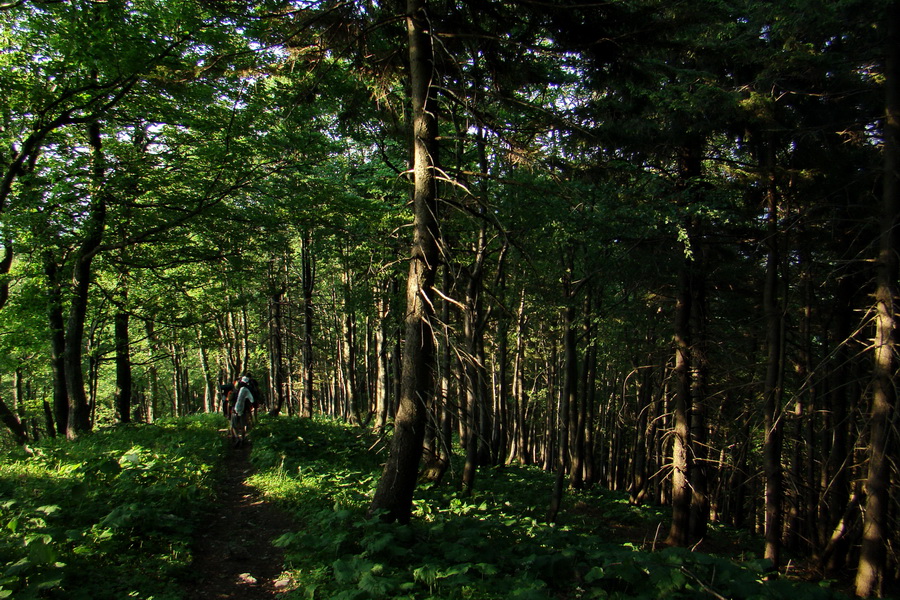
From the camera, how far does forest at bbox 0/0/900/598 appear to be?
5.70m

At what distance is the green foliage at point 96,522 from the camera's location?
149 inches

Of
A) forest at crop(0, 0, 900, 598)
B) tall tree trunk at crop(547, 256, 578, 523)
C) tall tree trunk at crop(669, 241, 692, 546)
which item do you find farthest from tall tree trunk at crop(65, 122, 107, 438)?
tall tree trunk at crop(669, 241, 692, 546)

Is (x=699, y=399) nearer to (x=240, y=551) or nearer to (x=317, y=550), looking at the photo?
(x=317, y=550)

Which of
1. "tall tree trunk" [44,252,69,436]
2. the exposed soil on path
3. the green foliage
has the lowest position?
the exposed soil on path

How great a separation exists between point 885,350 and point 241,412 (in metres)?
13.1

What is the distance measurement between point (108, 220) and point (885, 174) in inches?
585

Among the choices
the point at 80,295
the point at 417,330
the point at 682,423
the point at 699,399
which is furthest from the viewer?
the point at 80,295

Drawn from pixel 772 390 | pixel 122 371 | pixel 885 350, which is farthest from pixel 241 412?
pixel 885 350

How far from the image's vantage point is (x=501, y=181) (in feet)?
16.5

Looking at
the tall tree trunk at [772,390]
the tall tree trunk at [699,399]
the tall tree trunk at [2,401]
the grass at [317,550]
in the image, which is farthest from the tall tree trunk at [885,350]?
the tall tree trunk at [2,401]

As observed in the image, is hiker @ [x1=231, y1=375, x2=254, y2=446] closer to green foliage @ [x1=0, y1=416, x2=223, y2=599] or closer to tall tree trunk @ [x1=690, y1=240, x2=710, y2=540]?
green foliage @ [x1=0, y1=416, x2=223, y2=599]

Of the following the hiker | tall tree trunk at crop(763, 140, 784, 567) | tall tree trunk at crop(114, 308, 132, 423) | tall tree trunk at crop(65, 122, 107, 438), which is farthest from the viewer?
tall tree trunk at crop(114, 308, 132, 423)

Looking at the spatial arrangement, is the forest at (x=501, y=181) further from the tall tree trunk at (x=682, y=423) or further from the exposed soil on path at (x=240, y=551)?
the exposed soil on path at (x=240, y=551)

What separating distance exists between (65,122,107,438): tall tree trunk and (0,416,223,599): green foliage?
14.9 feet
